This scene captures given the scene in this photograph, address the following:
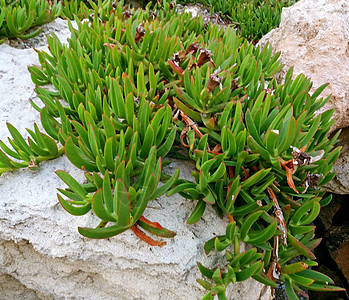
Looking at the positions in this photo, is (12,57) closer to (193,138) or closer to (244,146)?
(193,138)

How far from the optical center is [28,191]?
1.49m

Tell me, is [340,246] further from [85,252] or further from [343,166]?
[85,252]

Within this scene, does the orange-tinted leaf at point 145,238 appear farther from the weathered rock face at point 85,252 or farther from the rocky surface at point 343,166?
the rocky surface at point 343,166

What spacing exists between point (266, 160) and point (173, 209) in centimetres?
47

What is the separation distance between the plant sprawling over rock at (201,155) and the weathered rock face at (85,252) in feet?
0.23

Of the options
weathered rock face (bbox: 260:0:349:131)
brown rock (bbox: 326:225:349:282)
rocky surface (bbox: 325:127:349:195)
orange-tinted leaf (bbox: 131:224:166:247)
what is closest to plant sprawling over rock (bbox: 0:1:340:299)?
orange-tinted leaf (bbox: 131:224:166:247)

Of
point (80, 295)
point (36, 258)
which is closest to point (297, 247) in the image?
point (80, 295)

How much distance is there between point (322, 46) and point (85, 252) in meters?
2.10

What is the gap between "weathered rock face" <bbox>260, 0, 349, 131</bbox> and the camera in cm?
224

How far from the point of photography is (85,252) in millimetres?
1363

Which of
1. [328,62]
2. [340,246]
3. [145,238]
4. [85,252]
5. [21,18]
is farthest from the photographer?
[340,246]

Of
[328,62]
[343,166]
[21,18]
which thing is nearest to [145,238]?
[328,62]

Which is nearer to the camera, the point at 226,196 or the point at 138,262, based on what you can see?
the point at 138,262

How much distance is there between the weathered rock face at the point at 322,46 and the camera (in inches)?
88.0
